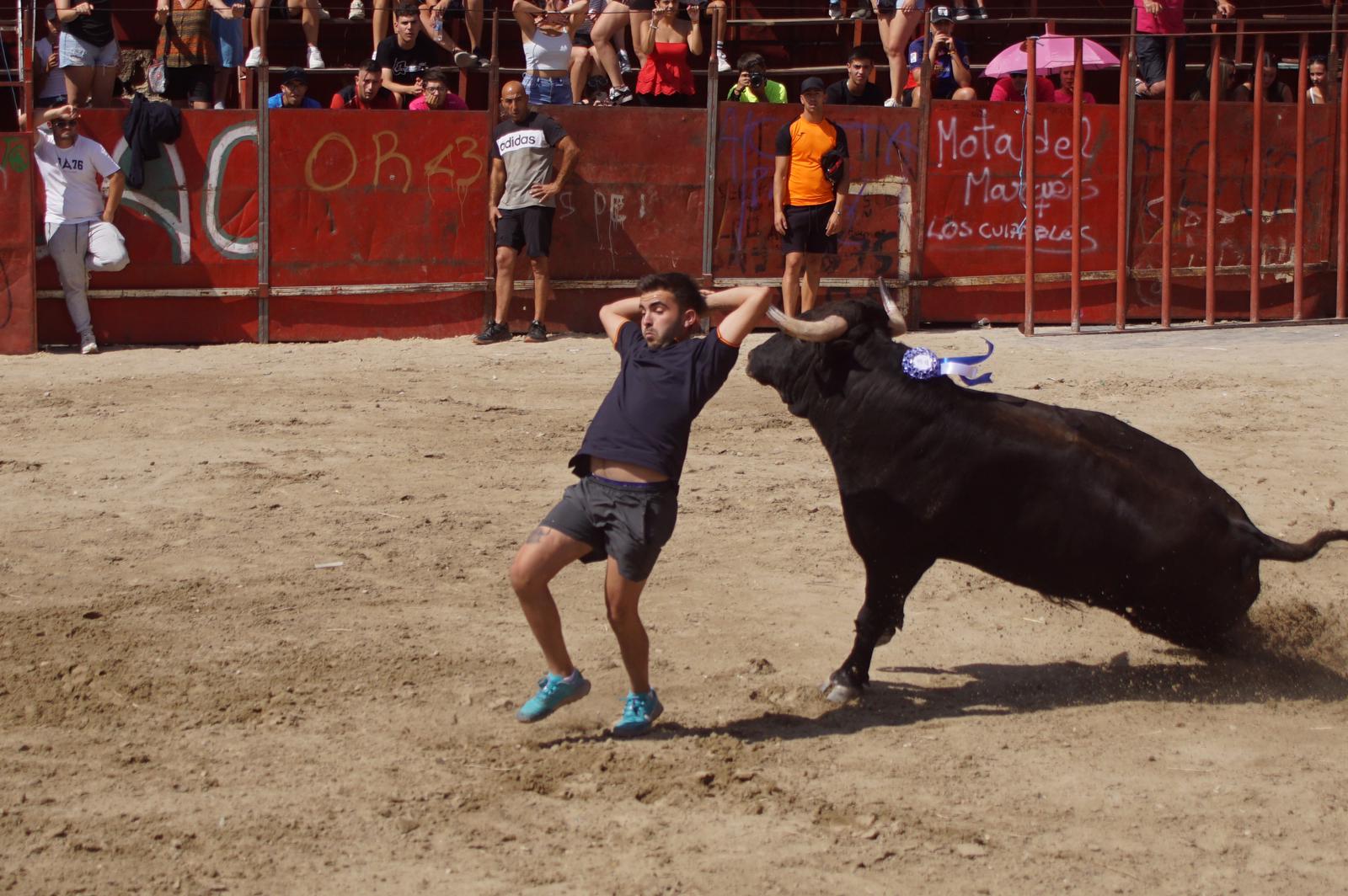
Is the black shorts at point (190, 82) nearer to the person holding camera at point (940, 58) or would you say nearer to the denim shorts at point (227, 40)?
the denim shorts at point (227, 40)

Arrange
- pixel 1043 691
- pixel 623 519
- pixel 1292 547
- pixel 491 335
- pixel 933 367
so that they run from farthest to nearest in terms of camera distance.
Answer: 1. pixel 491 335
2. pixel 1043 691
3. pixel 1292 547
4. pixel 933 367
5. pixel 623 519

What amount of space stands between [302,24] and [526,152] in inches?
136

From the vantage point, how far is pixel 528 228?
13.1 m

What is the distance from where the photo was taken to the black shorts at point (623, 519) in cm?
541

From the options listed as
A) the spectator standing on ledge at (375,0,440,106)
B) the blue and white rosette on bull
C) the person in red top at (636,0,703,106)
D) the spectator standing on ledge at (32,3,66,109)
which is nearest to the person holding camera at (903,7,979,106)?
the person in red top at (636,0,703,106)

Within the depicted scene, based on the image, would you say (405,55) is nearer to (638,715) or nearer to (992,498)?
(992,498)

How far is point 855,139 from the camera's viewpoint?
13.9 meters

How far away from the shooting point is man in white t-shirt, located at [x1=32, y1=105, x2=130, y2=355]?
12.6 m

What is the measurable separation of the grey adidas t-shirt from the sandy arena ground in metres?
3.00

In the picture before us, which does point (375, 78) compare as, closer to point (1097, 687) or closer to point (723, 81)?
point (723, 81)

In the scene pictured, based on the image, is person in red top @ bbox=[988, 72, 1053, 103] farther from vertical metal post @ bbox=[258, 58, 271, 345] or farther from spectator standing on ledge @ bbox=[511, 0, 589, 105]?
vertical metal post @ bbox=[258, 58, 271, 345]

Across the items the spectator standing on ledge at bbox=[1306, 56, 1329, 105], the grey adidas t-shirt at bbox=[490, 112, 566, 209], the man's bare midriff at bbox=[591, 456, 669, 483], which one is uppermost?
the spectator standing on ledge at bbox=[1306, 56, 1329, 105]

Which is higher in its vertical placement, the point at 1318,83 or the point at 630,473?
the point at 1318,83

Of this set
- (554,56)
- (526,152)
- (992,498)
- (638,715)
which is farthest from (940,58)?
(638,715)
